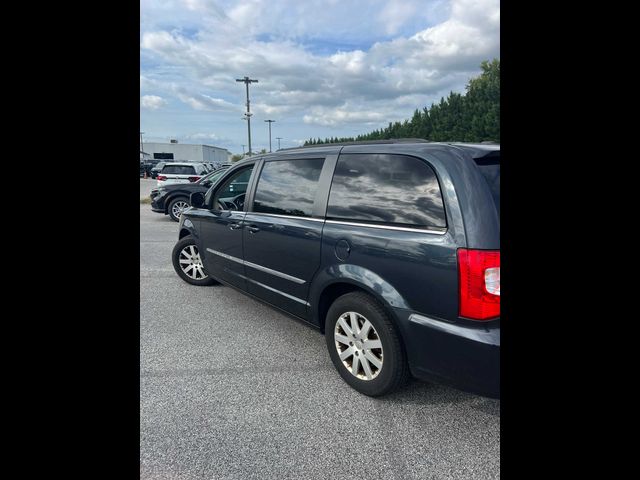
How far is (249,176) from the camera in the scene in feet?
12.9

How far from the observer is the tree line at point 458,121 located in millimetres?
23719

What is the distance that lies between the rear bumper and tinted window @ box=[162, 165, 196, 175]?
13.4m

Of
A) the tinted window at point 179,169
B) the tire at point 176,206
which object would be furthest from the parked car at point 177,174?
the tire at point 176,206

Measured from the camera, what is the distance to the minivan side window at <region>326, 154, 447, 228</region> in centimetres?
226

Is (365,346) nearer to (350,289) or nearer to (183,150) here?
(350,289)

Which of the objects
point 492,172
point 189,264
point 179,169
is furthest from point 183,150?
point 492,172

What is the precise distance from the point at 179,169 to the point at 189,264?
1018 centimetres

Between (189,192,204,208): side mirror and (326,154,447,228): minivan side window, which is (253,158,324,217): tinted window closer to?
(326,154,447,228): minivan side window

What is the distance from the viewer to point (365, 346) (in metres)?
2.57

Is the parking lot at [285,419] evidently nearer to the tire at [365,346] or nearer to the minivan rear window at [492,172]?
the tire at [365,346]

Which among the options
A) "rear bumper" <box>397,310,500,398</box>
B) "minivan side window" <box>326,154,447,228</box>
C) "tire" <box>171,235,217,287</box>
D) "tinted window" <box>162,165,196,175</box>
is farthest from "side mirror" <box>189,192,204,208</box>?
"tinted window" <box>162,165,196,175</box>
